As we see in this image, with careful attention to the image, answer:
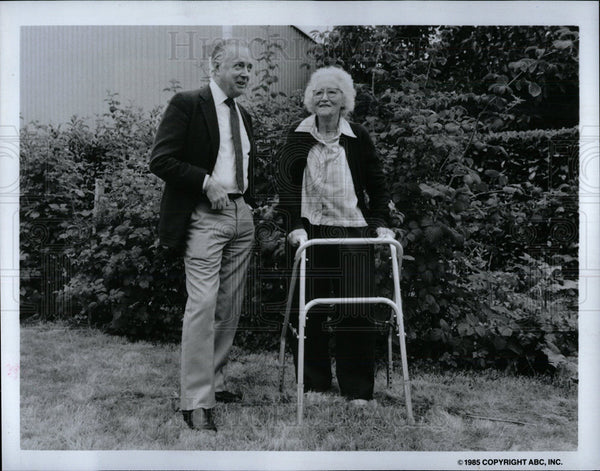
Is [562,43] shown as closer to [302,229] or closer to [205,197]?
[302,229]

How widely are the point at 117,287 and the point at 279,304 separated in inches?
37.6

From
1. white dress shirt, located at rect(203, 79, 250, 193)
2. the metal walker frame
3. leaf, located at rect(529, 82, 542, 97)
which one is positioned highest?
leaf, located at rect(529, 82, 542, 97)

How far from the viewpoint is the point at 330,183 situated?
3.36 m

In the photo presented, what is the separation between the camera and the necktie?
10.6 feet

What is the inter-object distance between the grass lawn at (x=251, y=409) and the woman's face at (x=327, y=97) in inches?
51.5

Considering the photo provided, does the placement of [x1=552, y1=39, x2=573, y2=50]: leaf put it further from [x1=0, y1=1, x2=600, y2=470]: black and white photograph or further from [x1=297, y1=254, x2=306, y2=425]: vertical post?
[x1=297, y1=254, x2=306, y2=425]: vertical post

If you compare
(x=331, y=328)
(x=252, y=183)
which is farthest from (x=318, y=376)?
(x=252, y=183)

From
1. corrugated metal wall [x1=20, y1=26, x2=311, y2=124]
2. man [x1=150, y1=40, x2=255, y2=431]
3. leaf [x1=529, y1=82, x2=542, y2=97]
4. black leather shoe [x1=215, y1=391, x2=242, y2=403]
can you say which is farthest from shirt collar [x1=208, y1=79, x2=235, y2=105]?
leaf [x1=529, y1=82, x2=542, y2=97]

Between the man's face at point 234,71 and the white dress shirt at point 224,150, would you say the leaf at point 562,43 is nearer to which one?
the man's face at point 234,71

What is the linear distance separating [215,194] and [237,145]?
274mm

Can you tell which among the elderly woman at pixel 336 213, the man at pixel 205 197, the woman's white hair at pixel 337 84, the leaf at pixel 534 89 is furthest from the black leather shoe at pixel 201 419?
the leaf at pixel 534 89

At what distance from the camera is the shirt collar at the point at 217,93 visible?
3.21 meters

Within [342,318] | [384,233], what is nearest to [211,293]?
[342,318]

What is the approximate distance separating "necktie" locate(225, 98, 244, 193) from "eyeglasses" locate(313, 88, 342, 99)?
1.34 ft
